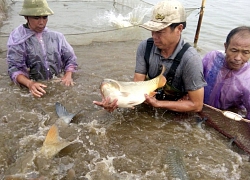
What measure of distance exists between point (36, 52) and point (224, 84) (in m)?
3.13

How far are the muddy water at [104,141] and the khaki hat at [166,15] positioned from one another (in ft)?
4.62

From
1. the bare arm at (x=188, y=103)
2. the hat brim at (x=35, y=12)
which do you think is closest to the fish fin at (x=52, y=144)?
the bare arm at (x=188, y=103)

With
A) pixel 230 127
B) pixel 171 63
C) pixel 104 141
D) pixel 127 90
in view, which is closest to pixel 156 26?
pixel 171 63

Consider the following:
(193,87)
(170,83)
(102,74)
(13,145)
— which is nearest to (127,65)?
(102,74)

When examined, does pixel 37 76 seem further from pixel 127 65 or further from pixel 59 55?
pixel 127 65

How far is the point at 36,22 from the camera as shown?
425 cm

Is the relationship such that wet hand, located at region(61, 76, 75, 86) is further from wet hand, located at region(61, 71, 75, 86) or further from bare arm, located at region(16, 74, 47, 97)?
bare arm, located at region(16, 74, 47, 97)

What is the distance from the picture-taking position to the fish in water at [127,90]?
10.0 ft

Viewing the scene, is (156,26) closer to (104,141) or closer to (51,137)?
(104,141)

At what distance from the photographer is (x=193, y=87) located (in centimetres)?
338

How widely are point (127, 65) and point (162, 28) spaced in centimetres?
322

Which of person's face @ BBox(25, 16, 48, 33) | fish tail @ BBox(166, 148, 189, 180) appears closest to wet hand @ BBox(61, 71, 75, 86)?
person's face @ BBox(25, 16, 48, 33)

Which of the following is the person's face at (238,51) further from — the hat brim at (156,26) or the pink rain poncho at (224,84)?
the hat brim at (156,26)

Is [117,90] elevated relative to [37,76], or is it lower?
elevated
